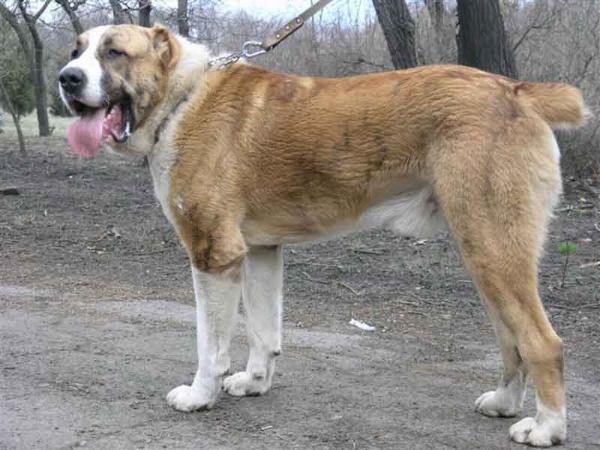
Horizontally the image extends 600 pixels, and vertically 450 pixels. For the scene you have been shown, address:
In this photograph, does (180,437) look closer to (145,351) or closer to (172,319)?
(145,351)

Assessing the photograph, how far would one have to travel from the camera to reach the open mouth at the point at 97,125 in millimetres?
4688

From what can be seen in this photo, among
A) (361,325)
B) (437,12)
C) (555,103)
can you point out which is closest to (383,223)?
(555,103)

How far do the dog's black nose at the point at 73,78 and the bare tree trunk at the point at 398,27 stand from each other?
8.13 m

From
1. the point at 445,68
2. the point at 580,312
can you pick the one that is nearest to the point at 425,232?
the point at 445,68

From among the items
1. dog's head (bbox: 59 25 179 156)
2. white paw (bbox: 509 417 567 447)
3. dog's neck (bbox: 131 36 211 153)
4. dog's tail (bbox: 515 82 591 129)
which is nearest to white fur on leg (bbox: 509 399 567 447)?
white paw (bbox: 509 417 567 447)

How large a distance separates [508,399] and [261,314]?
156 centimetres

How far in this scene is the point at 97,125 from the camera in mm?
4691

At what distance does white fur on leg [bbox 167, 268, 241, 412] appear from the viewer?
4.80m

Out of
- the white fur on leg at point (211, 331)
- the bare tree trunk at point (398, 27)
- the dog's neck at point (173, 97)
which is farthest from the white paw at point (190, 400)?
the bare tree trunk at point (398, 27)

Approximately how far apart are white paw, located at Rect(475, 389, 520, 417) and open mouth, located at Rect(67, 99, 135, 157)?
2575 millimetres

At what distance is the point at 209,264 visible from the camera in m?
4.76

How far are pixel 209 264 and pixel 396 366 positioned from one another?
5.64ft

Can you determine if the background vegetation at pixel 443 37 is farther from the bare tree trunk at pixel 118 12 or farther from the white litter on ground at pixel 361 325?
the white litter on ground at pixel 361 325

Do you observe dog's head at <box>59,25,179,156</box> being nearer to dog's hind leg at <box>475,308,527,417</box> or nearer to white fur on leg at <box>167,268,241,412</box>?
white fur on leg at <box>167,268,241,412</box>
